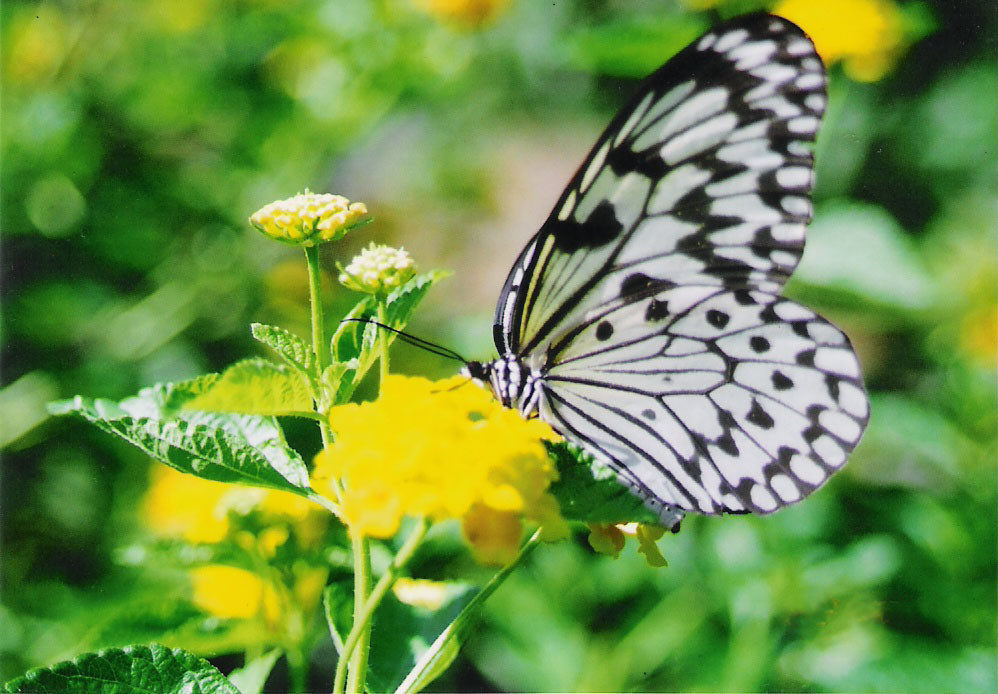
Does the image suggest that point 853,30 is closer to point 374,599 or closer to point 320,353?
point 320,353

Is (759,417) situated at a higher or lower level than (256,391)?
lower

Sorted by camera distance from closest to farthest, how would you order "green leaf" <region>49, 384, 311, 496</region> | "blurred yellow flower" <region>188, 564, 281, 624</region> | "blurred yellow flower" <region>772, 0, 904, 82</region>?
"green leaf" <region>49, 384, 311, 496</region> → "blurred yellow flower" <region>188, 564, 281, 624</region> → "blurred yellow flower" <region>772, 0, 904, 82</region>

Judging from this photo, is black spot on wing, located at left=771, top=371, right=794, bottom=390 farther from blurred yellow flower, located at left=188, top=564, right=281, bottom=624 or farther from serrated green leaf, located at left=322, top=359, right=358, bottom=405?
blurred yellow flower, located at left=188, top=564, right=281, bottom=624

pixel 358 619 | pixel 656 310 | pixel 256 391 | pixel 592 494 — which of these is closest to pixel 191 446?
pixel 256 391

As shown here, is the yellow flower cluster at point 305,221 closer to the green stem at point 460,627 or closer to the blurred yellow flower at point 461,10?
the green stem at point 460,627

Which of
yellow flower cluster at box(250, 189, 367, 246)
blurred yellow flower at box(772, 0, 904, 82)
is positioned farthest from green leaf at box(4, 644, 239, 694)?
blurred yellow flower at box(772, 0, 904, 82)

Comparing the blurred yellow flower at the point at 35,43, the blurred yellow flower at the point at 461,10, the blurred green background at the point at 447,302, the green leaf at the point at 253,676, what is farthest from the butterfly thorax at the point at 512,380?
the blurred yellow flower at the point at 35,43

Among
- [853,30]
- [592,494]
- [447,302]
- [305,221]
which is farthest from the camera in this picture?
[447,302]
